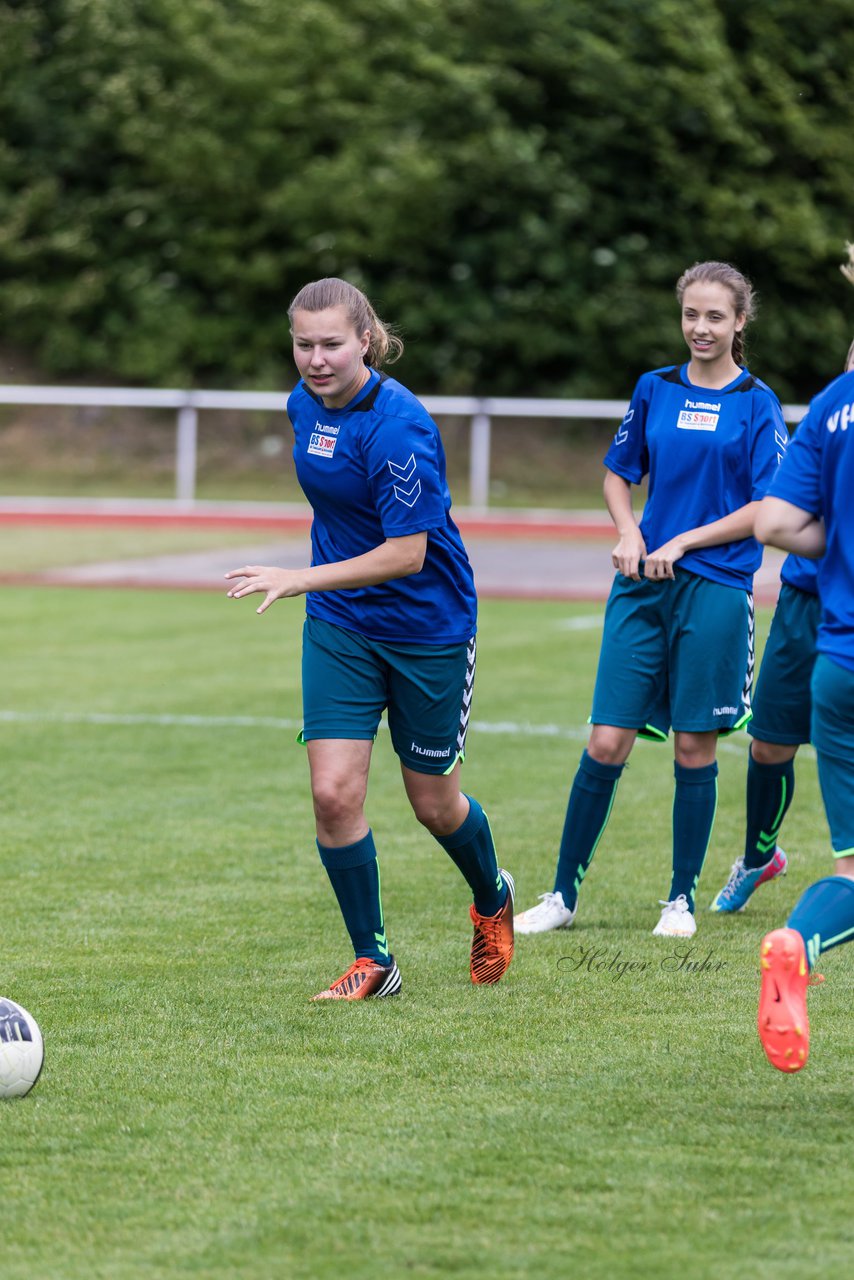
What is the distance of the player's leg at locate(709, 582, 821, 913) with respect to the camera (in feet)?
19.2

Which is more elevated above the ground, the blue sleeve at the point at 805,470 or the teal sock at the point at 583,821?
the blue sleeve at the point at 805,470

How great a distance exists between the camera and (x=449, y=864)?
275 inches

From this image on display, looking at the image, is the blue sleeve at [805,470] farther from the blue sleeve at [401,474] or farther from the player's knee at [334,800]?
the player's knee at [334,800]

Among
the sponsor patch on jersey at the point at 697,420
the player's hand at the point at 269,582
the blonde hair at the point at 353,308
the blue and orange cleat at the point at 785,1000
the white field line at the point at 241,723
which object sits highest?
the blonde hair at the point at 353,308

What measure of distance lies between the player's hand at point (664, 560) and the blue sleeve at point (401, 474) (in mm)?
1072

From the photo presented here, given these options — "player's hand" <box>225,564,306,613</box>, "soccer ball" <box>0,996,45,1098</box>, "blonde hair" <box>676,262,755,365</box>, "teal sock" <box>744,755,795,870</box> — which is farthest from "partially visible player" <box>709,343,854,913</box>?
"soccer ball" <box>0,996,45,1098</box>

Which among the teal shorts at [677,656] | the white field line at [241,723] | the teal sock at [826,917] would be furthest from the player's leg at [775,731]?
the white field line at [241,723]

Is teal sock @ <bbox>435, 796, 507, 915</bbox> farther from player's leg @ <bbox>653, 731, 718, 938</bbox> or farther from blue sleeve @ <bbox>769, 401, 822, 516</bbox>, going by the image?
blue sleeve @ <bbox>769, 401, 822, 516</bbox>

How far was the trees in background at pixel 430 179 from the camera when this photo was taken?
29406 mm

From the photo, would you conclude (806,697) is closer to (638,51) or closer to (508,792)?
(508,792)

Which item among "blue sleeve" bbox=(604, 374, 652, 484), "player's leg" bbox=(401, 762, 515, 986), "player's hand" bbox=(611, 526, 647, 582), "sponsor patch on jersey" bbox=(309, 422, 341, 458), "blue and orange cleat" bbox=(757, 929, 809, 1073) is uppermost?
"sponsor patch on jersey" bbox=(309, 422, 341, 458)

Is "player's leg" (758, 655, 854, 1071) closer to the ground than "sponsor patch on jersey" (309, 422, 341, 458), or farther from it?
closer to the ground

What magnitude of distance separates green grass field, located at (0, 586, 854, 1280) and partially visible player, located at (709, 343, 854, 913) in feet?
0.47

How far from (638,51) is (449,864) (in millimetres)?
25443
